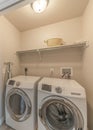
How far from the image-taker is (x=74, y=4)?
150cm

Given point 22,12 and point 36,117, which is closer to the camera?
point 36,117

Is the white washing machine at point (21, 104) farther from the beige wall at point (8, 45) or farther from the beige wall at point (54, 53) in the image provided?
the beige wall at point (54, 53)

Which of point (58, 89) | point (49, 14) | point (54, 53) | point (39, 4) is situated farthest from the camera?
point (54, 53)

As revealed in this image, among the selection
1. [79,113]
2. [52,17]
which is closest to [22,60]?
[52,17]

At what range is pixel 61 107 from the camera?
4.31 feet

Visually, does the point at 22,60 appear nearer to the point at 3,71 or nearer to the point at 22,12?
the point at 3,71

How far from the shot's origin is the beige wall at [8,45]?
180 cm

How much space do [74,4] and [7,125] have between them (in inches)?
95.6

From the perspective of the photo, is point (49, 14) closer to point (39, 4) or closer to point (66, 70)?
point (39, 4)

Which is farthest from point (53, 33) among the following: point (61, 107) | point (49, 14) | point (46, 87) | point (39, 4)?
point (61, 107)

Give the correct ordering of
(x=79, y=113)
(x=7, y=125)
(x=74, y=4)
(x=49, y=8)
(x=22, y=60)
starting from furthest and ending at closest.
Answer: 1. (x=22, y=60)
2. (x=7, y=125)
3. (x=49, y=8)
4. (x=74, y=4)
5. (x=79, y=113)

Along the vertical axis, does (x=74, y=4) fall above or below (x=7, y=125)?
above

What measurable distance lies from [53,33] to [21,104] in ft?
5.16

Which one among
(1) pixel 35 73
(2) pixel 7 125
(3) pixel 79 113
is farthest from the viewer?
(1) pixel 35 73
